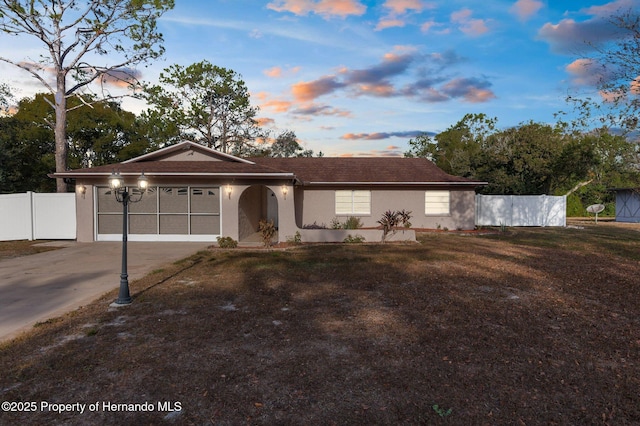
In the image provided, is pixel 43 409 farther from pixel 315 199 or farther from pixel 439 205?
pixel 439 205

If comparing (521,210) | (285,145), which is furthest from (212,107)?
(521,210)

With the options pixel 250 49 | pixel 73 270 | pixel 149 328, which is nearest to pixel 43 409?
pixel 149 328

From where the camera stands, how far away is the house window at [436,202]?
1838cm

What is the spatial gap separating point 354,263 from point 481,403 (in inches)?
258

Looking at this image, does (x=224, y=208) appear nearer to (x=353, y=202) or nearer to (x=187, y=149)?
(x=187, y=149)

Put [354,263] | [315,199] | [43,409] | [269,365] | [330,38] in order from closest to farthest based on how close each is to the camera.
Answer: [43,409] < [269,365] < [354,263] < [330,38] < [315,199]

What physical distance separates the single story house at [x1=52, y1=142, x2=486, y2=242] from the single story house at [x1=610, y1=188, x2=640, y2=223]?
1728cm

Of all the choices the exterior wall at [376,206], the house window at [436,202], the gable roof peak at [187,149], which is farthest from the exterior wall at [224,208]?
the house window at [436,202]

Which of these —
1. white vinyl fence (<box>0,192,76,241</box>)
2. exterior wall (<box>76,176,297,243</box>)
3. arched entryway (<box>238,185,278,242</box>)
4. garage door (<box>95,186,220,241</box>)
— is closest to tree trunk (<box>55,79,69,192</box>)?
white vinyl fence (<box>0,192,76,241</box>)

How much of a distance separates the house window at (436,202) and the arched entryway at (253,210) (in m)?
7.94

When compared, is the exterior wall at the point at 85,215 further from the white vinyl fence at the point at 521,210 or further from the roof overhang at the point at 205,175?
the white vinyl fence at the point at 521,210

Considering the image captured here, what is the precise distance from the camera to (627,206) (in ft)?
89.6

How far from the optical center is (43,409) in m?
3.05

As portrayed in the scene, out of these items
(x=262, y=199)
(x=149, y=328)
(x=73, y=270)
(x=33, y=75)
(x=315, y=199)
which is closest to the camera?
(x=149, y=328)
